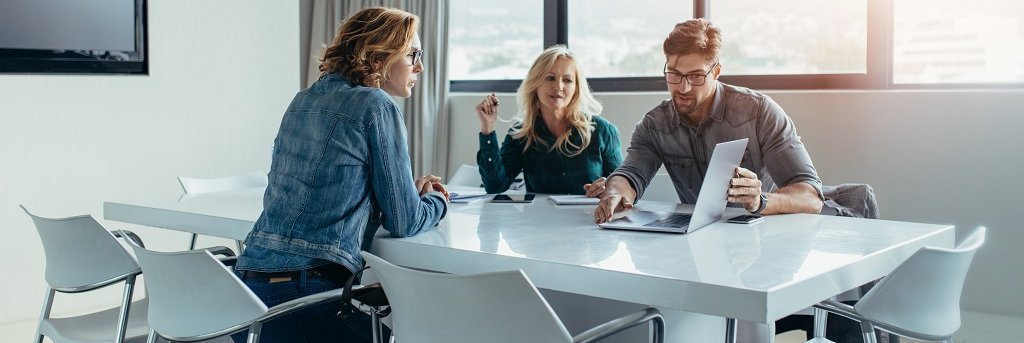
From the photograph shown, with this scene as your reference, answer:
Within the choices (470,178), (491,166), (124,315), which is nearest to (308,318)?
(124,315)

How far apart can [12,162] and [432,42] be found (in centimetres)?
226

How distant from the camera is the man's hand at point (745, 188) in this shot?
2.38 metres

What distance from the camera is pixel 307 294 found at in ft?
7.25

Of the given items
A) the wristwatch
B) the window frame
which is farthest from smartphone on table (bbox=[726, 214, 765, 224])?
the window frame

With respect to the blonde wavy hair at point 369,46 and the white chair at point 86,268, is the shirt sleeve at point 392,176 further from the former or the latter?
the white chair at point 86,268

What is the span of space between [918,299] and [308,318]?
1.30m

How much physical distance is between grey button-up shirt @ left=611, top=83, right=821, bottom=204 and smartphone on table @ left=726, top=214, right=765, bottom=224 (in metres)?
0.29

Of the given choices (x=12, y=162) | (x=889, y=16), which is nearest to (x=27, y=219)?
(x=12, y=162)

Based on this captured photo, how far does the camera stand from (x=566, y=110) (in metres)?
3.76

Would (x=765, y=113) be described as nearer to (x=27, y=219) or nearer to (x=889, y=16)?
(x=889, y=16)

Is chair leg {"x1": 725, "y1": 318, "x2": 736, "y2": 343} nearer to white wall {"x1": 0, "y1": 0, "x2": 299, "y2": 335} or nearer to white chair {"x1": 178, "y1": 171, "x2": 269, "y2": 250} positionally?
white chair {"x1": 178, "y1": 171, "x2": 269, "y2": 250}

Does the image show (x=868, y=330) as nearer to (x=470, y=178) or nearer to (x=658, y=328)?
(x=658, y=328)

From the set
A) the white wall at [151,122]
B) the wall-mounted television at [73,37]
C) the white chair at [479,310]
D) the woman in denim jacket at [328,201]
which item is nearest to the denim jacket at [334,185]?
the woman in denim jacket at [328,201]

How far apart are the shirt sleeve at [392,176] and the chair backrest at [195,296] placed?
1.13 ft
